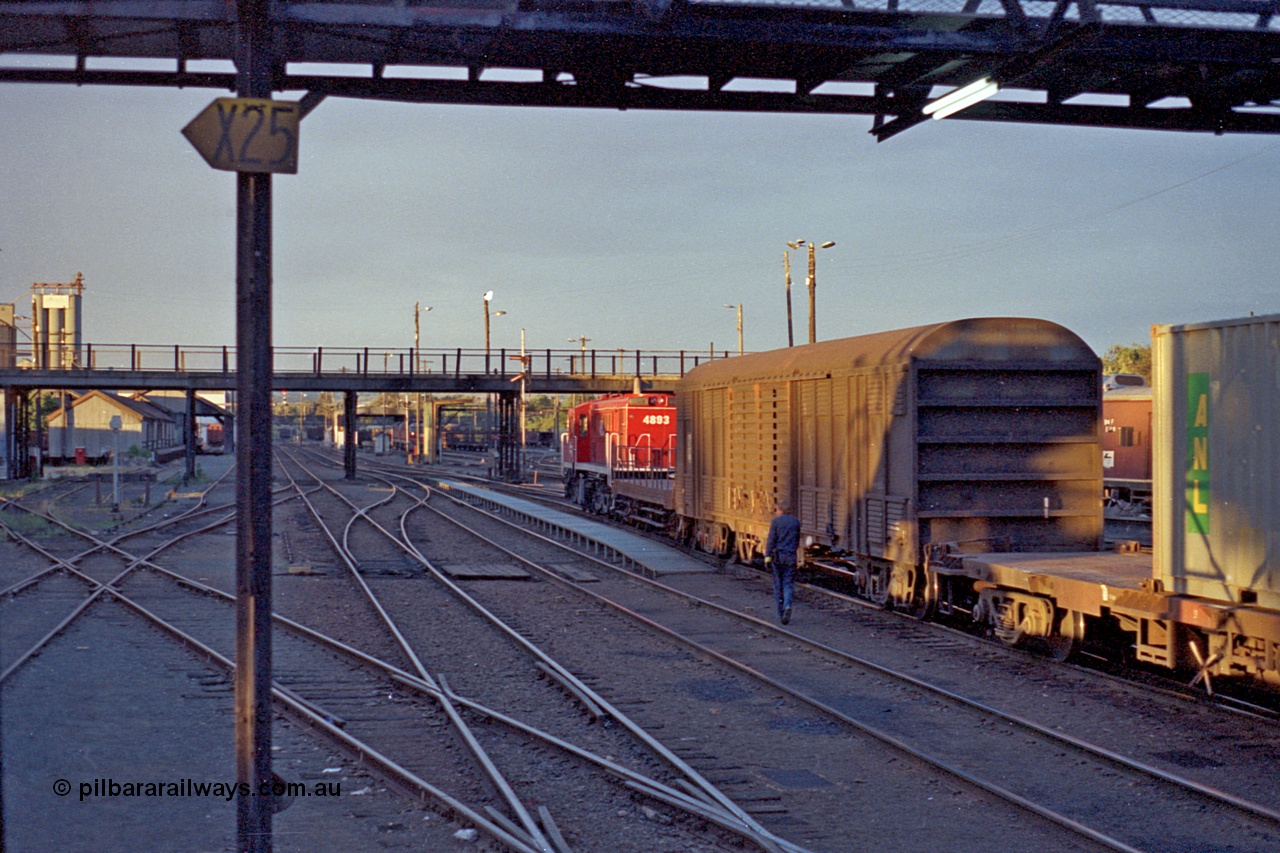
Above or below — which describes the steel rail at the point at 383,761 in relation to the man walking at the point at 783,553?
below

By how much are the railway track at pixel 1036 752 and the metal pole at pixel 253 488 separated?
3582mm

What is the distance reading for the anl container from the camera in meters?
8.75

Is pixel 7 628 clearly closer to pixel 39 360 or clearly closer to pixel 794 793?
pixel 794 793

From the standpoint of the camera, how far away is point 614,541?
24.2 metres

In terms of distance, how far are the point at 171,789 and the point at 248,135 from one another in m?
5.12

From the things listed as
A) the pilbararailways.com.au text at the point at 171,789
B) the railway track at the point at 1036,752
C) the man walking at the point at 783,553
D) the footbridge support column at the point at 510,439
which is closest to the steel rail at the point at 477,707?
the railway track at the point at 1036,752

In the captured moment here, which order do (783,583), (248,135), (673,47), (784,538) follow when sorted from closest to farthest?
(248,135) < (673,47) < (784,538) < (783,583)

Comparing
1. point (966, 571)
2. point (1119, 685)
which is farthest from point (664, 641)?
point (1119, 685)

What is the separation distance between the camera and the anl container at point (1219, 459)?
8750 mm

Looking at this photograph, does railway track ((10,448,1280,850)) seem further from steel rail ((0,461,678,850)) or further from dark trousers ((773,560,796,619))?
dark trousers ((773,560,796,619))

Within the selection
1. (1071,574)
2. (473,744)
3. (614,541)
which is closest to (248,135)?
(473,744)

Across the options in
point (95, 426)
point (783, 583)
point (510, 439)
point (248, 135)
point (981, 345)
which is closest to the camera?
point (248, 135)

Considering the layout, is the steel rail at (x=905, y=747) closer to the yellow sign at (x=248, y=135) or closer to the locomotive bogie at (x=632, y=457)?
the yellow sign at (x=248, y=135)

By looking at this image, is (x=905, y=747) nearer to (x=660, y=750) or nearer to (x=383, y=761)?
(x=660, y=750)
